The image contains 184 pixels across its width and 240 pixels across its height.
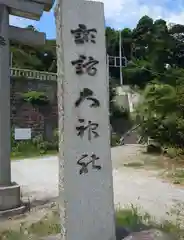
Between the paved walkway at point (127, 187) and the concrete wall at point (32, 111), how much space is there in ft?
20.6

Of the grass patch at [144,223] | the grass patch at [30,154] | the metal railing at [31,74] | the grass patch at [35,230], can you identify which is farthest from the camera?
the metal railing at [31,74]

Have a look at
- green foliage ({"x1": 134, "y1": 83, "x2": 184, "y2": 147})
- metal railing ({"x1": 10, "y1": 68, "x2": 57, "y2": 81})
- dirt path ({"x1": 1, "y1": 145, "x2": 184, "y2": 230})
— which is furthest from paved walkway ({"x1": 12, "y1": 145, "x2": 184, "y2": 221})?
metal railing ({"x1": 10, "y1": 68, "x2": 57, "y2": 81})

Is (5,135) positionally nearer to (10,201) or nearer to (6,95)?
(6,95)

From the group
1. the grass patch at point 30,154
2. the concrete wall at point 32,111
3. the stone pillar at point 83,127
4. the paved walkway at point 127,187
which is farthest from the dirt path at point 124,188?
the concrete wall at point 32,111

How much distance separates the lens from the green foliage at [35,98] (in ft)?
63.0

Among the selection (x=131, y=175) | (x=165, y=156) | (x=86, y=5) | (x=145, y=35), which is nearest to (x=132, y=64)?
(x=145, y=35)

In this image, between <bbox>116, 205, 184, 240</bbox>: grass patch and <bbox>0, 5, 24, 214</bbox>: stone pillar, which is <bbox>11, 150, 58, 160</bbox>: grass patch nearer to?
<bbox>0, 5, 24, 214</bbox>: stone pillar

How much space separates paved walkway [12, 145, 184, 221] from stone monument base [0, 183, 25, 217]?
1266mm

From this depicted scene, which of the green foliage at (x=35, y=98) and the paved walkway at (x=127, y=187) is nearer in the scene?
the paved walkway at (x=127, y=187)

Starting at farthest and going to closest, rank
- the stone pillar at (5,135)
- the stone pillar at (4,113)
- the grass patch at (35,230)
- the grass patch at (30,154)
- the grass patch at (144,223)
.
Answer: the grass patch at (30,154), the stone pillar at (4,113), the stone pillar at (5,135), the grass patch at (35,230), the grass patch at (144,223)

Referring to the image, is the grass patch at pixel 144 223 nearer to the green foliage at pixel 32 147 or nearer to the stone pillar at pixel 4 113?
the stone pillar at pixel 4 113

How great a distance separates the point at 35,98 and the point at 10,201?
44.8ft

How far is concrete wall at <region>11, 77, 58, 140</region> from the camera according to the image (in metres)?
18.7

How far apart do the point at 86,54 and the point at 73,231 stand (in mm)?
1703
